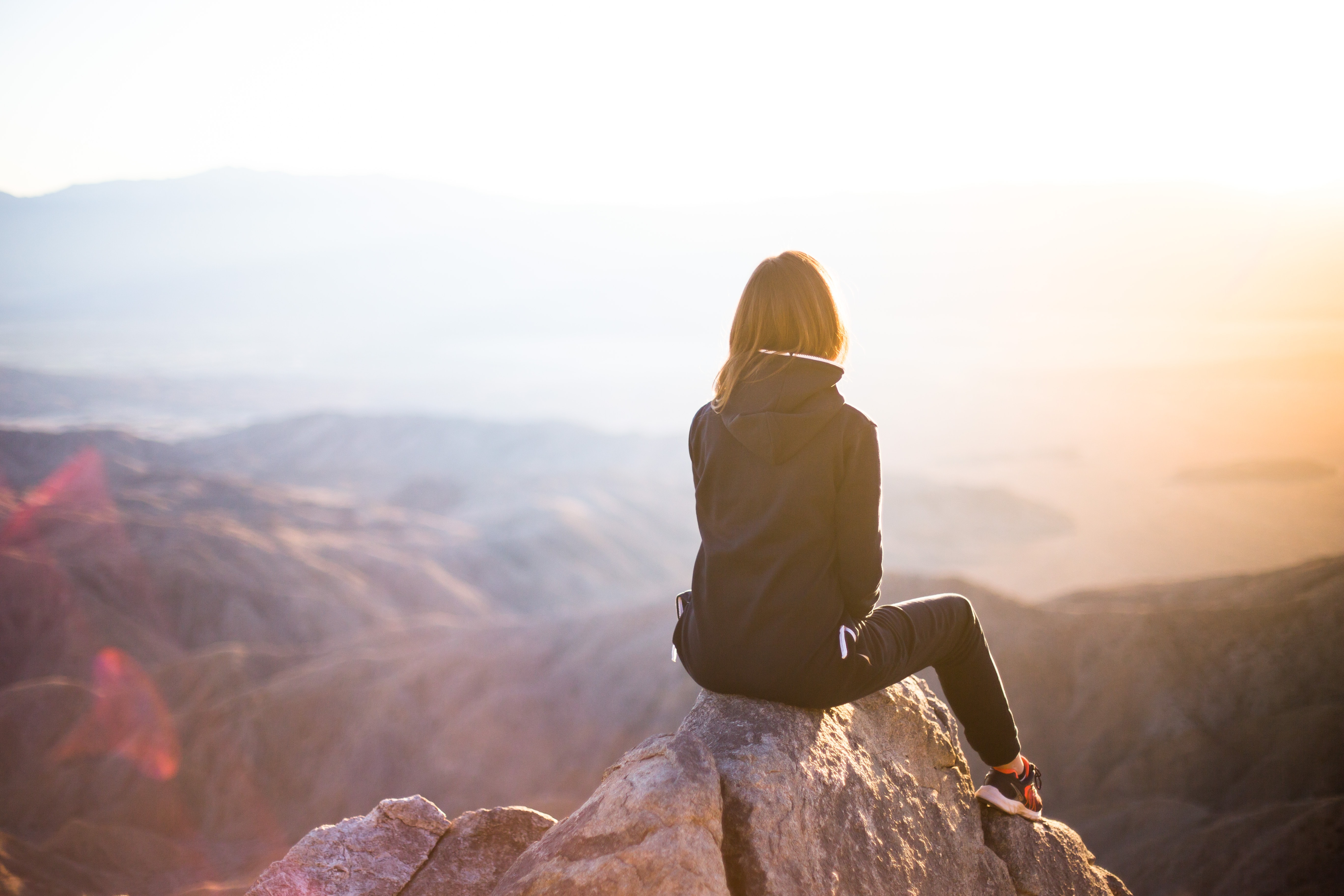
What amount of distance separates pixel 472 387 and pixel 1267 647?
514 ft

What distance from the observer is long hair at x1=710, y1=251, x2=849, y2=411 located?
2967 mm

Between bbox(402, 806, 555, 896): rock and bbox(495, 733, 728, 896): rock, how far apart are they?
100cm

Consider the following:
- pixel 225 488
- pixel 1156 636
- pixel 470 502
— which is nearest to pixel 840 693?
pixel 1156 636

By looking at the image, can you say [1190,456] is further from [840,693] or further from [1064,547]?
[840,693]

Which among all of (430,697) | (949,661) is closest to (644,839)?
(949,661)

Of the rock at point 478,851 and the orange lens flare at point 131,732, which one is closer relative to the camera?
the rock at point 478,851

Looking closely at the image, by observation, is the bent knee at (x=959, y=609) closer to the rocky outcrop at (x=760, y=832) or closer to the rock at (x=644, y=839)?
the rocky outcrop at (x=760, y=832)

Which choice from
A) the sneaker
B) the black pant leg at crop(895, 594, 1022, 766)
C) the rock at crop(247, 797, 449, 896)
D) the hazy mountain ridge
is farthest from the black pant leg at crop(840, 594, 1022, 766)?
the hazy mountain ridge

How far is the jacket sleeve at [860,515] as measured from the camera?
284 centimetres

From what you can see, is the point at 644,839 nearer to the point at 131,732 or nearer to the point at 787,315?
the point at 787,315

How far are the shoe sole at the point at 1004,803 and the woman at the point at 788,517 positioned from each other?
3.85 ft

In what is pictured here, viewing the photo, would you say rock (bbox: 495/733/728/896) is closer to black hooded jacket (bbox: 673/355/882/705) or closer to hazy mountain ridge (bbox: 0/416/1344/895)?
black hooded jacket (bbox: 673/355/882/705)

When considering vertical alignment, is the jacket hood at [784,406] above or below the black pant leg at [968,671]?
above

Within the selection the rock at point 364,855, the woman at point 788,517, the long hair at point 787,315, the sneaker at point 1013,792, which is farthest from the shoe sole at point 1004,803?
the rock at point 364,855
